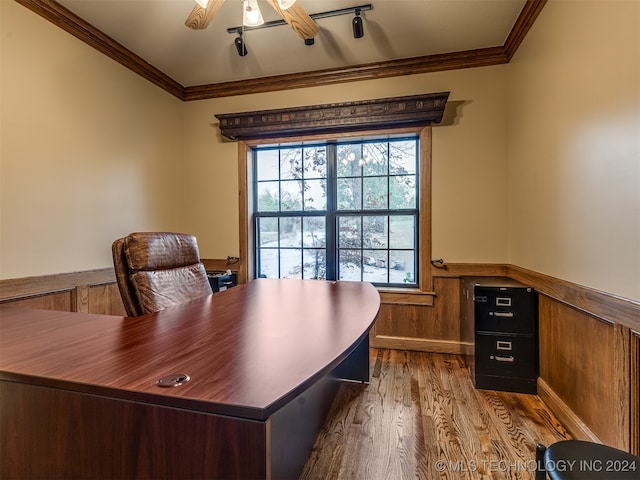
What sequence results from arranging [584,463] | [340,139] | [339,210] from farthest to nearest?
[339,210]
[340,139]
[584,463]

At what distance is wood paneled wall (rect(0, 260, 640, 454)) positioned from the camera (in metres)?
1.34

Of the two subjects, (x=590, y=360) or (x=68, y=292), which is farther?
(x=68, y=292)

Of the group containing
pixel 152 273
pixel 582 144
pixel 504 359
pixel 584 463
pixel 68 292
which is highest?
pixel 582 144

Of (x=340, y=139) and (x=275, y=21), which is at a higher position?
(x=275, y=21)

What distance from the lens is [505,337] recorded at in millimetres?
2182

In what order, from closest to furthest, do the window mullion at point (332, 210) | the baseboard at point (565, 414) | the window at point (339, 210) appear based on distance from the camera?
1. the baseboard at point (565, 414)
2. the window at point (339, 210)
3. the window mullion at point (332, 210)

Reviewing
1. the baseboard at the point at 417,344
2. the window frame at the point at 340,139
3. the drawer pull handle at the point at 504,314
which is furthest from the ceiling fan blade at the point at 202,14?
the baseboard at the point at 417,344

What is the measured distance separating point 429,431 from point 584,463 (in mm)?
984

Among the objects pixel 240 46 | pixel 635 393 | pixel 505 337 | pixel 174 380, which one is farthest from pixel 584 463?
pixel 240 46

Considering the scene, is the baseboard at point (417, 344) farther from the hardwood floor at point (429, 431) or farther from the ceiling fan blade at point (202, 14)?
the ceiling fan blade at point (202, 14)

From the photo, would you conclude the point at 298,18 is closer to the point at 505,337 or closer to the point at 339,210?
the point at 339,210

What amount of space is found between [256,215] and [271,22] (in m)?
1.81

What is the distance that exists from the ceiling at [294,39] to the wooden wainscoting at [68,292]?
5.94ft

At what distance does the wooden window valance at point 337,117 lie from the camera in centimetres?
271
